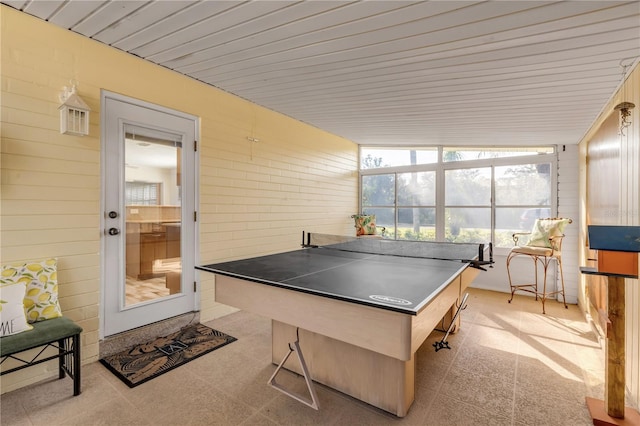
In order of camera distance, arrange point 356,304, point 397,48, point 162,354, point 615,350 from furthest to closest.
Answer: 1. point 162,354
2. point 397,48
3. point 615,350
4. point 356,304

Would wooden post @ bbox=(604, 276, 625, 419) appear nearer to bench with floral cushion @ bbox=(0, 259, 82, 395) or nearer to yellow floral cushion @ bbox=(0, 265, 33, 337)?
bench with floral cushion @ bbox=(0, 259, 82, 395)

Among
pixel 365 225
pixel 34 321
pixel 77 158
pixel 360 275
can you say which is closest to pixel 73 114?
pixel 77 158

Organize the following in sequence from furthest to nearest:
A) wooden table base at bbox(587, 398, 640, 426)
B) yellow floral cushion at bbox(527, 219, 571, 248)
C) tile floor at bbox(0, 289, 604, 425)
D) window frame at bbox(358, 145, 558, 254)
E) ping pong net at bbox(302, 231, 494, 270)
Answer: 1. window frame at bbox(358, 145, 558, 254)
2. yellow floral cushion at bbox(527, 219, 571, 248)
3. ping pong net at bbox(302, 231, 494, 270)
4. tile floor at bbox(0, 289, 604, 425)
5. wooden table base at bbox(587, 398, 640, 426)

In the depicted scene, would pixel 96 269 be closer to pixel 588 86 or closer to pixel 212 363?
pixel 212 363

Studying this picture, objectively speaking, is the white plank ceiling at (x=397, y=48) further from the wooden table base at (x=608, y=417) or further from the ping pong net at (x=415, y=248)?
the wooden table base at (x=608, y=417)

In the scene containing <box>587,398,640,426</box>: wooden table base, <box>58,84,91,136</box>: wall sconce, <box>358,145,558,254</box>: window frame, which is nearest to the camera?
<box>587,398,640,426</box>: wooden table base

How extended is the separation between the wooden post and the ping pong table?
2.53ft

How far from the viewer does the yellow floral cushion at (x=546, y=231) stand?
3918 mm

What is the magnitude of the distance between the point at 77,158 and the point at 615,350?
4099 mm

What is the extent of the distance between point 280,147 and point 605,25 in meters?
3.53

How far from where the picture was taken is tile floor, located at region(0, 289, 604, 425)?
6.23 feet

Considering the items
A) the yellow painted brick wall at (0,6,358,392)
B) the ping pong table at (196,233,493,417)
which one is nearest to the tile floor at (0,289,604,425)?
the ping pong table at (196,233,493,417)

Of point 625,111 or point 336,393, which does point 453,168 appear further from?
point 336,393

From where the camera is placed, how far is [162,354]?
2676mm
